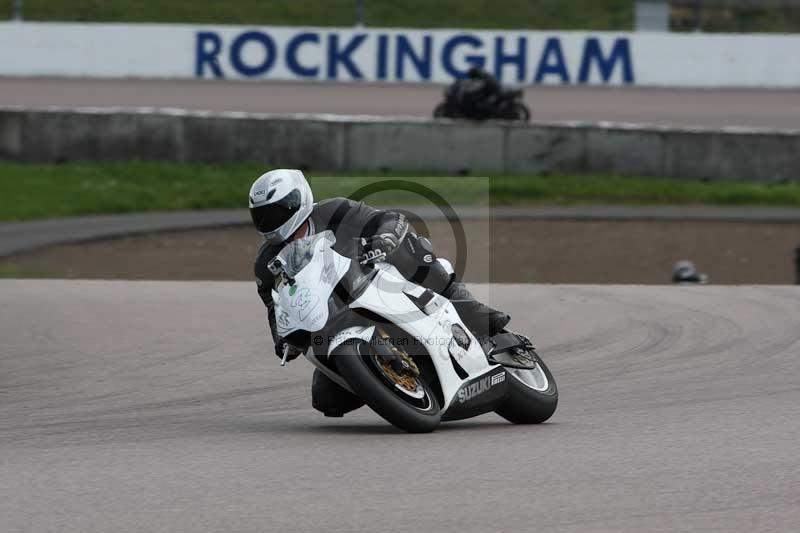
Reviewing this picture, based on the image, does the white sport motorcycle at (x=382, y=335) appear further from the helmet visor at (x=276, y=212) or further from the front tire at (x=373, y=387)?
the helmet visor at (x=276, y=212)

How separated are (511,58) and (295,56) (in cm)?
443

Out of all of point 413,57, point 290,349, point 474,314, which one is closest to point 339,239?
point 290,349

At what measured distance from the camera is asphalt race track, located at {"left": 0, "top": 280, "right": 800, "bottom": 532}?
181 inches

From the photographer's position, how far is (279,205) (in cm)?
579

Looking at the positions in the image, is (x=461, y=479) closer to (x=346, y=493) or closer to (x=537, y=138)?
(x=346, y=493)

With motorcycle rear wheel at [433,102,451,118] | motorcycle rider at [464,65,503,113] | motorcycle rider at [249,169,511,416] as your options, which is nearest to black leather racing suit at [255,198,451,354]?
motorcycle rider at [249,169,511,416]

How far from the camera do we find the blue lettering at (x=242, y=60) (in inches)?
1107

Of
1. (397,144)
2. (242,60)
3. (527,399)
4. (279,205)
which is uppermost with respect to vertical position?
(242,60)

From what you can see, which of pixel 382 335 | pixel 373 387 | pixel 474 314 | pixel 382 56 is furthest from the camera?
pixel 382 56

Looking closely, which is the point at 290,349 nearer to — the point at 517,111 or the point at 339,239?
the point at 339,239

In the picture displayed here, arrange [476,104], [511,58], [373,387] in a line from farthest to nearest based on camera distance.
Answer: [511,58] < [476,104] < [373,387]

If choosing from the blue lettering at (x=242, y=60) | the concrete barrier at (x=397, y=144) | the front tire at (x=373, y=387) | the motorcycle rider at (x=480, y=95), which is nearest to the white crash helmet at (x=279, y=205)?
the front tire at (x=373, y=387)

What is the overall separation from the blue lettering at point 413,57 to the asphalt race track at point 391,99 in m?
0.51

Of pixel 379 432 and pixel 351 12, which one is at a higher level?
pixel 351 12
